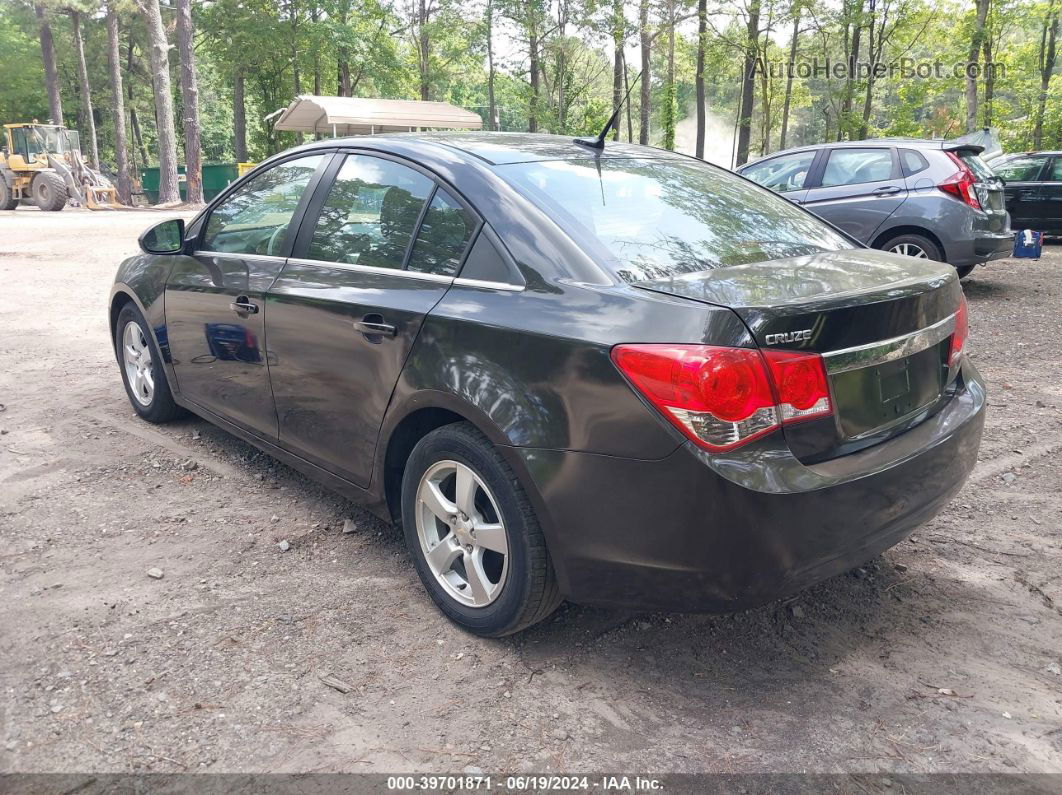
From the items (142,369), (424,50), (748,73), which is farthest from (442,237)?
(424,50)

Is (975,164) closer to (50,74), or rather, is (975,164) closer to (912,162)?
(912,162)

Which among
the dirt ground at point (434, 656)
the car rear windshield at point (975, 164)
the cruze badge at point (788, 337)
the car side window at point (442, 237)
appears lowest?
the dirt ground at point (434, 656)

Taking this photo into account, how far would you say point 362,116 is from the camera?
3056 centimetres

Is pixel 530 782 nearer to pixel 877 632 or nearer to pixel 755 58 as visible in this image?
pixel 877 632

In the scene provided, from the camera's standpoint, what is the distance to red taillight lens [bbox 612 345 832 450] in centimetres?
216

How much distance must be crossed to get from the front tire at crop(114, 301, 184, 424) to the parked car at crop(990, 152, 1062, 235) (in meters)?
13.8

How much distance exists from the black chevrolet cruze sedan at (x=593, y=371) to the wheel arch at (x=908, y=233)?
6154 mm

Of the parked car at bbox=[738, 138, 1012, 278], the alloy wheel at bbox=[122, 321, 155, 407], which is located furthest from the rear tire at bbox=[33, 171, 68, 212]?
the alloy wheel at bbox=[122, 321, 155, 407]

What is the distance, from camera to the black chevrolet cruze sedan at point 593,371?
7.26 feet

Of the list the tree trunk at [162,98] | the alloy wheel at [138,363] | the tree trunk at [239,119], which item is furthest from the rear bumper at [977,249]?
the tree trunk at [239,119]

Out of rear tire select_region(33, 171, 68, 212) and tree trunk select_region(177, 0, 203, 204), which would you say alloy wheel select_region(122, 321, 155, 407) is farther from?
tree trunk select_region(177, 0, 203, 204)

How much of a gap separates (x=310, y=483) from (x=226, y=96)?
179 ft

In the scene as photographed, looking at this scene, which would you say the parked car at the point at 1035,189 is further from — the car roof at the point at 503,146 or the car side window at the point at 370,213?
the car side window at the point at 370,213

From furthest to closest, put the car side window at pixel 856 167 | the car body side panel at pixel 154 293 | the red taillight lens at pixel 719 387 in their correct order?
1. the car side window at pixel 856 167
2. the car body side panel at pixel 154 293
3. the red taillight lens at pixel 719 387
